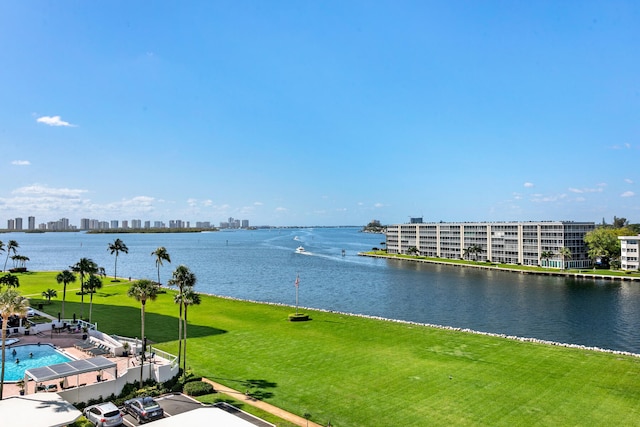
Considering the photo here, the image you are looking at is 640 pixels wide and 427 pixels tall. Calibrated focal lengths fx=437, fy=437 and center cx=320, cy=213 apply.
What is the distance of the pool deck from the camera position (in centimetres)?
3356

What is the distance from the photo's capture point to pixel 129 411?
2931cm

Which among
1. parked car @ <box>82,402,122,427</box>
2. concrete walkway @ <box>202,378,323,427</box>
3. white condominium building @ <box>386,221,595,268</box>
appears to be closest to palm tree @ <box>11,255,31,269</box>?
concrete walkway @ <box>202,378,323,427</box>

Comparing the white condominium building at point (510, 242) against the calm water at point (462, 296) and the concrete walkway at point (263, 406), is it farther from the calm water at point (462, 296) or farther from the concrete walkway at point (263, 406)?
the concrete walkway at point (263, 406)

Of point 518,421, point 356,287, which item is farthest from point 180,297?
point 356,287

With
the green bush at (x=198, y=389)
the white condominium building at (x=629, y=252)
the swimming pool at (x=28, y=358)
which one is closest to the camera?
the green bush at (x=198, y=389)

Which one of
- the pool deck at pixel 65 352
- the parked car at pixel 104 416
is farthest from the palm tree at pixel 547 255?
the parked car at pixel 104 416

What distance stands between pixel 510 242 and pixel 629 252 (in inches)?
1452

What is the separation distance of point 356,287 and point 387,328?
50.4m

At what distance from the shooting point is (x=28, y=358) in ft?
138

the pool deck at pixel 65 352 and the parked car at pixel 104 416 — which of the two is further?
the pool deck at pixel 65 352

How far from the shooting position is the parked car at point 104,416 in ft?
88.3

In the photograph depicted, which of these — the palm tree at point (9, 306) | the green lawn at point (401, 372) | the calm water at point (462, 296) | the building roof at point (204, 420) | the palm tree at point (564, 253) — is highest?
the palm tree at point (9, 306)

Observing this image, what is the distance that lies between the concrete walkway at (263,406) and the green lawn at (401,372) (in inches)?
33.7

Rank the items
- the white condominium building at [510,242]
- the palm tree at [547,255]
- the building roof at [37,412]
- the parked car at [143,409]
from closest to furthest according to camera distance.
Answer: the building roof at [37,412], the parked car at [143,409], the palm tree at [547,255], the white condominium building at [510,242]
